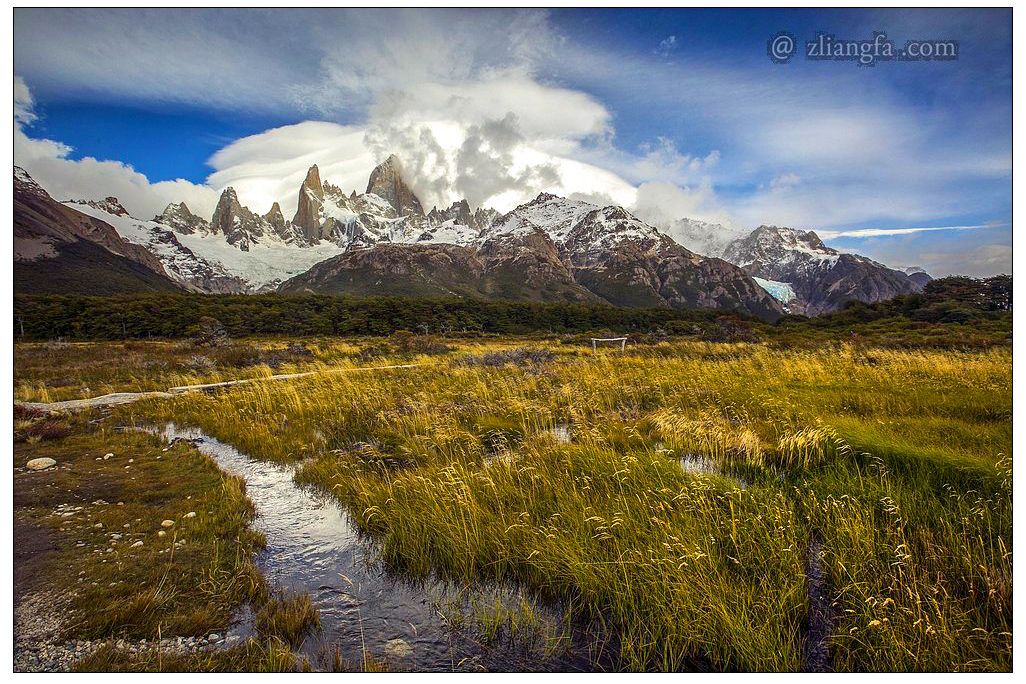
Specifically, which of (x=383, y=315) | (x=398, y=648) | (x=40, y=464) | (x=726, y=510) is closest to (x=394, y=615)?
(x=398, y=648)

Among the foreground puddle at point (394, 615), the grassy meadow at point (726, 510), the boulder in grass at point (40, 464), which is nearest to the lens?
the grassy meadow at point (726, 510)

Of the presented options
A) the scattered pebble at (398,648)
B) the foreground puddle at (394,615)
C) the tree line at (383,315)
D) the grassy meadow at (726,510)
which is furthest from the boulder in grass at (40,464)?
the tree line at (383,315)

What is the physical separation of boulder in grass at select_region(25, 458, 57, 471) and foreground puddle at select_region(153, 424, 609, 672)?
17.7 ft

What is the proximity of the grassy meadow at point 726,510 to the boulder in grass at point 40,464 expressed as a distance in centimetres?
302

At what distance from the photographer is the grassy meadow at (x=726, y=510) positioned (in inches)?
135

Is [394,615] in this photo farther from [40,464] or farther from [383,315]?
[383,315]

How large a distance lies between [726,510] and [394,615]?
359 centimetres

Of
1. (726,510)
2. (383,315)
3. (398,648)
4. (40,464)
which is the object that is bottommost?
(398,648)

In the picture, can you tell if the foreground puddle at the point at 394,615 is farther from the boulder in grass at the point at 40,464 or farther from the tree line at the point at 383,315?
the tree line at the point at 383,315

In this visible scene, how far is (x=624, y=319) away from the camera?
368 feet

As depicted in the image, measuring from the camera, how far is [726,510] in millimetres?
4973

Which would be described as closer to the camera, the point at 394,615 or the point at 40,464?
the point at 394,615

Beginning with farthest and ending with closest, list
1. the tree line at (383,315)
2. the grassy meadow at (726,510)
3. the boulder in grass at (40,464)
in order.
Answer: the tree line at (383,315), the boulder in grass at (40,464), the grassy meadow at (726,510)
